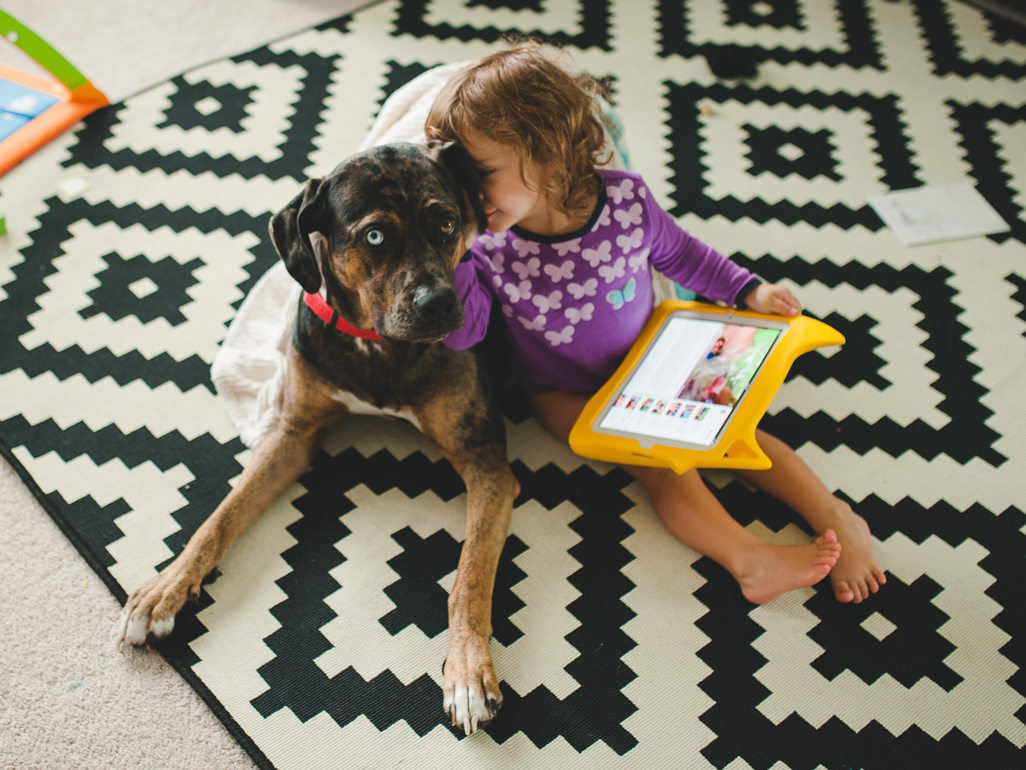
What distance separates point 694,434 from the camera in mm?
1613

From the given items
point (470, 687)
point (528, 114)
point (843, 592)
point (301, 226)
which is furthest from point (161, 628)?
point (843, 592)

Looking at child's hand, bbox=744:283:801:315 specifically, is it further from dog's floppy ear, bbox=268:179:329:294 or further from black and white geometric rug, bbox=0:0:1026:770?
dog's floppy ear, bbox=268:179:329:294

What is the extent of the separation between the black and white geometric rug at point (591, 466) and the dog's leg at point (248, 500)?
0.06m

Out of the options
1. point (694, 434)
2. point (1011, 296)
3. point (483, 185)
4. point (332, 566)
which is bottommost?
point (1011, 296)

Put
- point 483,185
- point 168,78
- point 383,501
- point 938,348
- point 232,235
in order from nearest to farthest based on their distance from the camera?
point 483,185 < point 383,501 < point 938,348 < point 232,235 < point 168,78

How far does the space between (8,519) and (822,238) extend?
245 cm

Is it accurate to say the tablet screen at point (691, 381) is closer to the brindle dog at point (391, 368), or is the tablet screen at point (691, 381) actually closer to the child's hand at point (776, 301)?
the child's hand at point (776, 301)

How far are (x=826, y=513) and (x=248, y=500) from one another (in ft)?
4.33

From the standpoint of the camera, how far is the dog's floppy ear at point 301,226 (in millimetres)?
1396

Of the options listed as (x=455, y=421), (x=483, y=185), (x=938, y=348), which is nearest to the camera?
(x=483, y=185)

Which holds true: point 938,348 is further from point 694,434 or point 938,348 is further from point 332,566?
point 332,566

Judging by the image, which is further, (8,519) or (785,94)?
(785,94)

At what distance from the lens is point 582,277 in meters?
1.72

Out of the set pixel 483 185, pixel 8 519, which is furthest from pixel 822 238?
pixel 8 519
